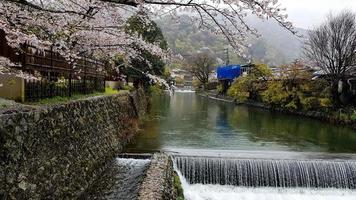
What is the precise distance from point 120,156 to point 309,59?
68.5 feet

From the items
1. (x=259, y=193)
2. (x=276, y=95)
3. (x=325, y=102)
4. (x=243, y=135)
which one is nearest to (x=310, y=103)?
(x=325, y=102)

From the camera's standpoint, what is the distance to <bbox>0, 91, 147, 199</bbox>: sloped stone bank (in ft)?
16.5

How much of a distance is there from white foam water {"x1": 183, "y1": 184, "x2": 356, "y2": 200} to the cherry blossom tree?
394 cm

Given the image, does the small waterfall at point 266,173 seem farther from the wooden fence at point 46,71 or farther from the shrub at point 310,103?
the shrub at point 310,103

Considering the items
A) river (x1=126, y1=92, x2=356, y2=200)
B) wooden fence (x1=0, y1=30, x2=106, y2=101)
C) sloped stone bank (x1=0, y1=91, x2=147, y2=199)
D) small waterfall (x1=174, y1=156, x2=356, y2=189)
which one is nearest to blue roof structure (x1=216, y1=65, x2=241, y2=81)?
river (x1=126, y1=92, x2=356, y2=200)

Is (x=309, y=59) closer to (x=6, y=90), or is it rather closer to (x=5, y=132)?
(x=6, y=90)

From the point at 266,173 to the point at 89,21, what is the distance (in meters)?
6.60

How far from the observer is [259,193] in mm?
10672

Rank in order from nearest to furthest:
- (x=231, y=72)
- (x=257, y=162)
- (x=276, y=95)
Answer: (x=257, y=162), (x=276, y=95), (x=231, y=72)

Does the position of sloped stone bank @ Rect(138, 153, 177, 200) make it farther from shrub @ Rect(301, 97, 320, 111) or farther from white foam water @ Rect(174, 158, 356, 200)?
shrub @ Rect(301, 97, 320, 111)

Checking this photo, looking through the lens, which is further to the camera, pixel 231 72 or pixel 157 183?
pixel 231 72

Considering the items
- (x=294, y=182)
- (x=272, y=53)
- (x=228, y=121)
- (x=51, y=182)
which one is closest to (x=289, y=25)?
(x=51, y=182)

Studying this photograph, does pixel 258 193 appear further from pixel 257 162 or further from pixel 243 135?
pixel 243 135

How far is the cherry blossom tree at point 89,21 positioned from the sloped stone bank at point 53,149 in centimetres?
135
